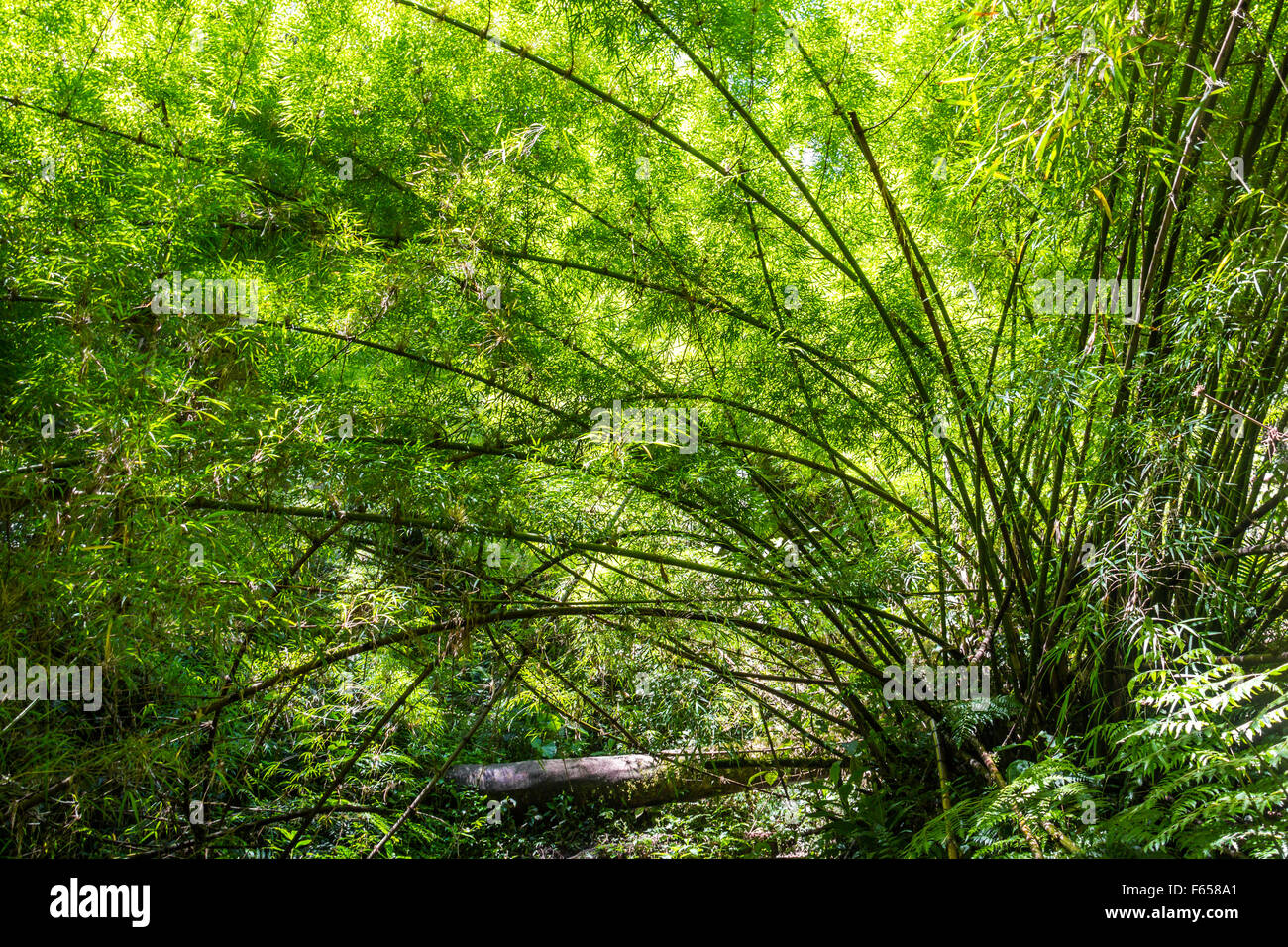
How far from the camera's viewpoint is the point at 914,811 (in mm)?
3096

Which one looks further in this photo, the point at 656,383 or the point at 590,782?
the point at 590,782

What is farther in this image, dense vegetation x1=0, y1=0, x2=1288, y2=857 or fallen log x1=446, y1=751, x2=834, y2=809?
fallen log x1=446, y1=751, x2=834, y2=809

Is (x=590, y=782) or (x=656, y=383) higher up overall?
(x=656, y=383)

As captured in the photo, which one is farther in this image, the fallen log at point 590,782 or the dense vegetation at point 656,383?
the fallen log at point 590,782

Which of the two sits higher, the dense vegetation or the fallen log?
the dense vegetation

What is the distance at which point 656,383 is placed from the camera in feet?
10.3

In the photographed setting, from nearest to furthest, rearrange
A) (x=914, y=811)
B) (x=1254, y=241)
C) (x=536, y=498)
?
(x=1254, y=241) → (x=536, y=498) → (x=914, y=811)

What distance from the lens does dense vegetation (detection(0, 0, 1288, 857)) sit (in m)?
2.18

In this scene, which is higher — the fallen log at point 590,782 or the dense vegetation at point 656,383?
the dense vegetation at point 656,383

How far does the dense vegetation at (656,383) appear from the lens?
2.18 meters
